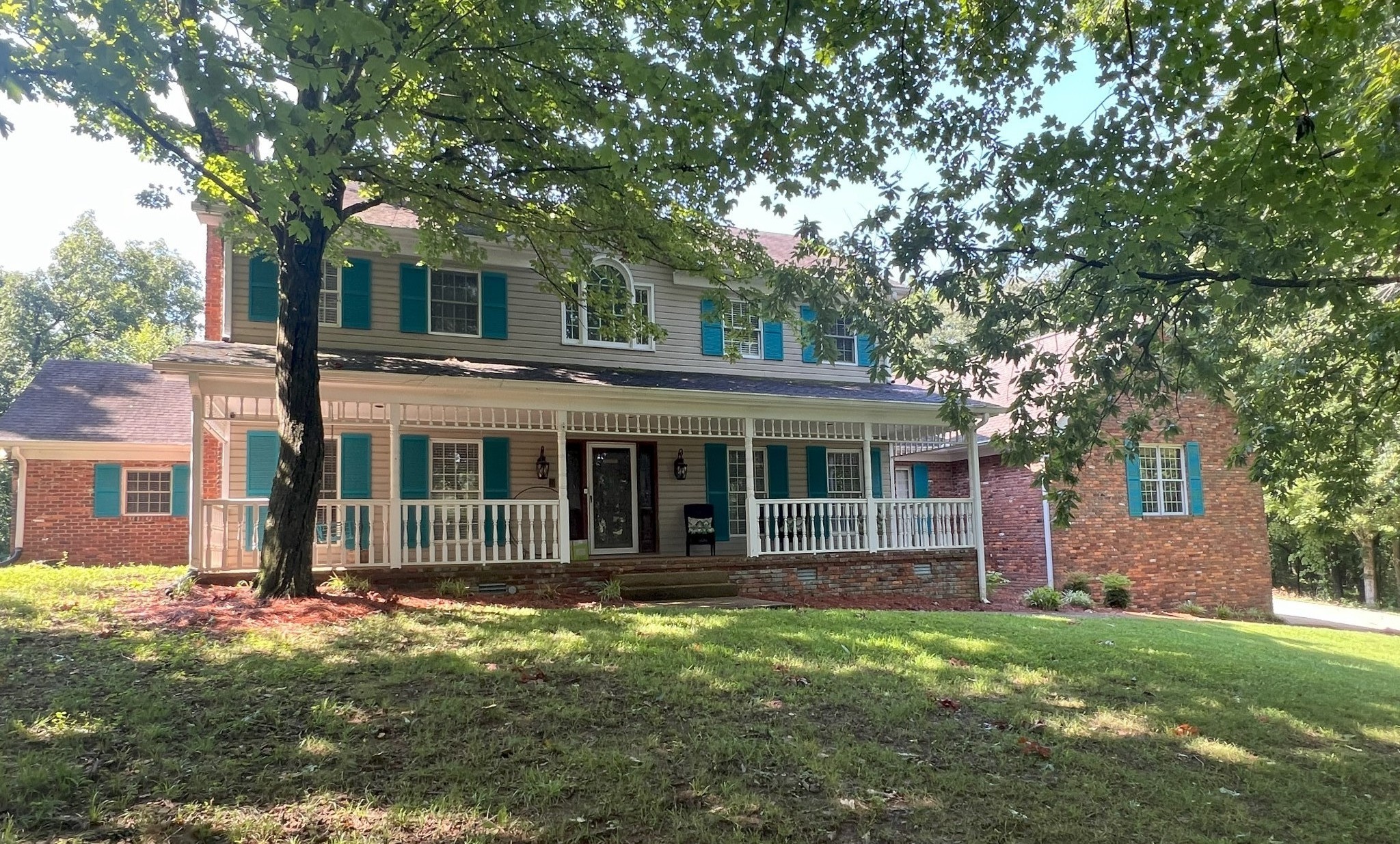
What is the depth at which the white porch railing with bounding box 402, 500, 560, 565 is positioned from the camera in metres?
10.2

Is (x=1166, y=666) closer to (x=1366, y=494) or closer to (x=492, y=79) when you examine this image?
(x=1366, y=494)

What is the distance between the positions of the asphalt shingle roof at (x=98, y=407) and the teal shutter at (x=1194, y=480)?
67.4 feet

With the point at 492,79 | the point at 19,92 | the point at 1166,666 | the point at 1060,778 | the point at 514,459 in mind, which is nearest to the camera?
the point at 1060,778

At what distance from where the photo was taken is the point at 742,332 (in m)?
11.6

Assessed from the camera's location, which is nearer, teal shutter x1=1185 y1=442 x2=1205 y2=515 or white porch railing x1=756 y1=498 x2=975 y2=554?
white porch railing x1=756 y1=498 x2=975 y2=554

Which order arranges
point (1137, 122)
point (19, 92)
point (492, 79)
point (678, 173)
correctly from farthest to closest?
point (678, 173) < point (492, 79) < point (1137, 122) < point (19, 92)

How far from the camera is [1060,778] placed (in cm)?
431

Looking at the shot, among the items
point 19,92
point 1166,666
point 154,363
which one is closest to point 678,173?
point 19,92

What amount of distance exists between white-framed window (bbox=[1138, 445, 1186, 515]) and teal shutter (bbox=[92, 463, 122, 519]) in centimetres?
2069

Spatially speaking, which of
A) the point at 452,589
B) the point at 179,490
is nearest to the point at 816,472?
the point at 452,589

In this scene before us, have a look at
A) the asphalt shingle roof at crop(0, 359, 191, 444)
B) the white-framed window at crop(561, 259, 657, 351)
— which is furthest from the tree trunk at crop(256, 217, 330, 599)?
the asphalt shingle roof at crop(0, 359, 191, 444)

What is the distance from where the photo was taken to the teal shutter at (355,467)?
467 inches

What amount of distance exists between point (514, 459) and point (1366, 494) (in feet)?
36.6

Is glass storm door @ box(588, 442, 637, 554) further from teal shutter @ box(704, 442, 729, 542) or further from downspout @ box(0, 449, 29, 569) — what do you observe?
downspout @ box(0, 449, 29, 569)
